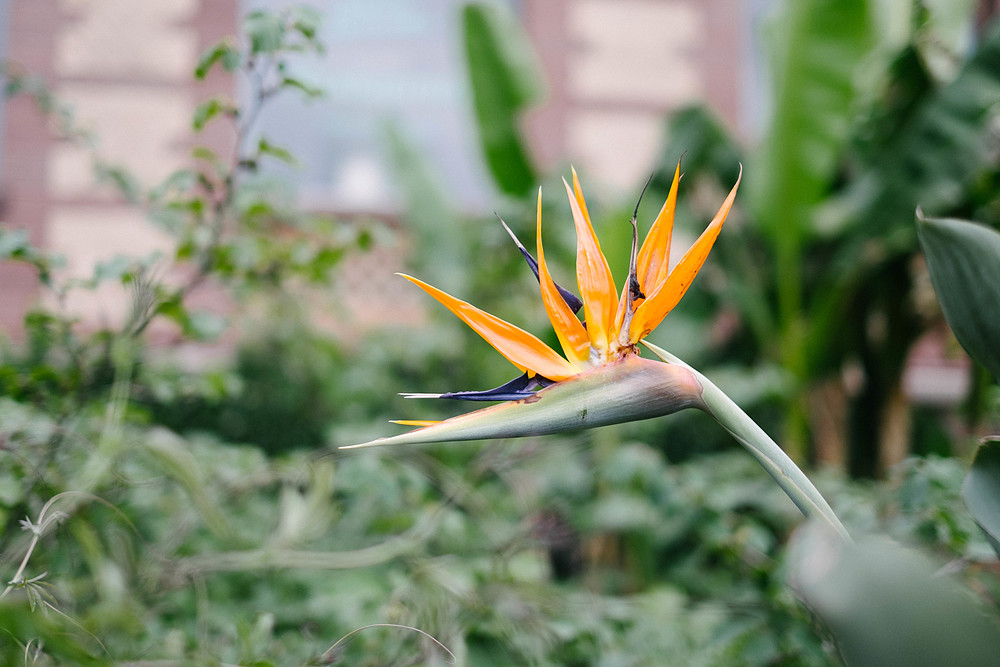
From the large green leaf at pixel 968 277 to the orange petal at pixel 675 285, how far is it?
168 mm

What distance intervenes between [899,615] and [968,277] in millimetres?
264

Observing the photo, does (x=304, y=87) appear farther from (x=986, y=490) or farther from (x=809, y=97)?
(x=809, y=97)

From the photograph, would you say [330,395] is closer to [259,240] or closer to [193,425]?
[193,425]

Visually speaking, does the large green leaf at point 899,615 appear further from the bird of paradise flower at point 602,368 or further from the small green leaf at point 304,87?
the small green leaf at point 304,87

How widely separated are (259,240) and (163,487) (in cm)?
45

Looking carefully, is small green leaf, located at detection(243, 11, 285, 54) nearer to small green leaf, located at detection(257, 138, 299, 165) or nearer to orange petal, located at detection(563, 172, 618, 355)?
small green leaf, located at detection(257, 138, 299, 165)

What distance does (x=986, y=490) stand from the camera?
446 mm

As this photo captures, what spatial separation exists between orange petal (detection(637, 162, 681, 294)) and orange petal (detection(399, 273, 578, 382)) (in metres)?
0.09

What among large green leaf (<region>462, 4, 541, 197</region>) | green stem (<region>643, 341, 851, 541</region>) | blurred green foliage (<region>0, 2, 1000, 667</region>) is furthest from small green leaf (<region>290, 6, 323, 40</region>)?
large green leaf (<region>462, 4, 541, 197</region>)

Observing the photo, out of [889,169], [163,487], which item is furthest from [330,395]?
[889,169]

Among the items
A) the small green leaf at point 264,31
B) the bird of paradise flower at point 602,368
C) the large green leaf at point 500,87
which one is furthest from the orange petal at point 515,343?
the large green leaf at point 500,87

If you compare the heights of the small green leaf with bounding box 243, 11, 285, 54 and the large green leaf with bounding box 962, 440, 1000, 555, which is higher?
the small green leaf with bounding box 243, 11, 285, 54

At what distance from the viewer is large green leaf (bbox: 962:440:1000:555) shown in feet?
1.41

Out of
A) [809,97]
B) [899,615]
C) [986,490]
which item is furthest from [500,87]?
[899,615]
